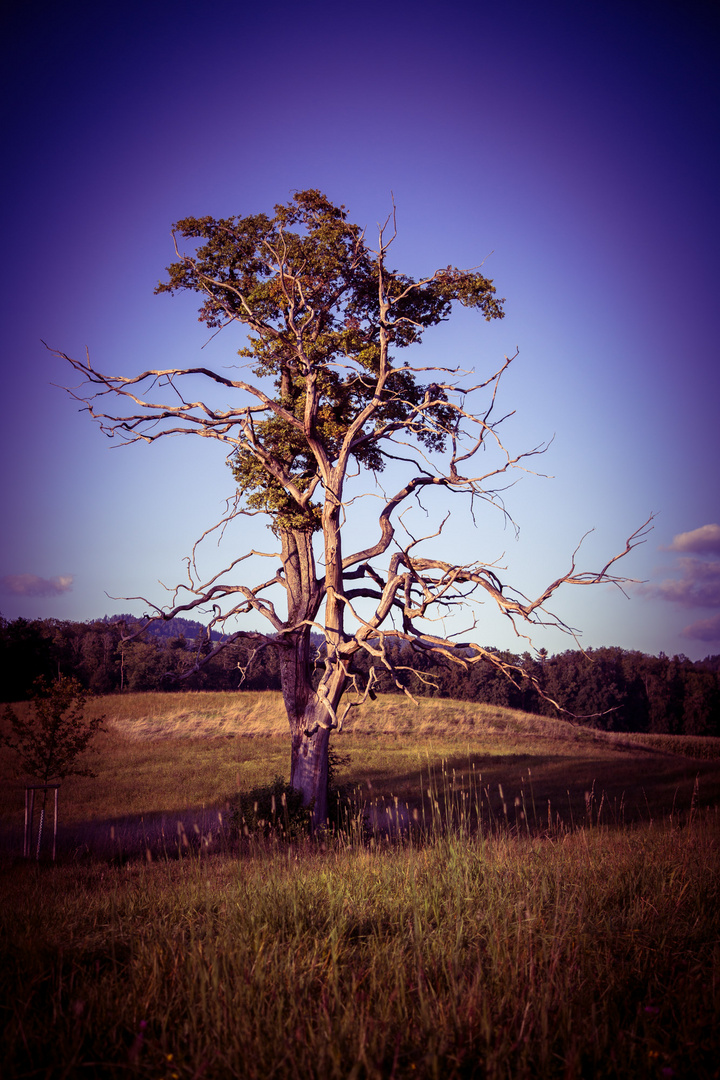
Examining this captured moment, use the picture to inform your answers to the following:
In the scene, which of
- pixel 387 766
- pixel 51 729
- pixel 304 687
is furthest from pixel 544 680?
pixel 51 729

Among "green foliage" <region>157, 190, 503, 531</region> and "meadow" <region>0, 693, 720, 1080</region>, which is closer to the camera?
"meadow" <region>0, 693, 720, 1080</region>

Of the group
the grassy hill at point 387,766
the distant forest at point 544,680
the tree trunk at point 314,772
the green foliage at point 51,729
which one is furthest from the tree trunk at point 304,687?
the distant forest at point 544,680

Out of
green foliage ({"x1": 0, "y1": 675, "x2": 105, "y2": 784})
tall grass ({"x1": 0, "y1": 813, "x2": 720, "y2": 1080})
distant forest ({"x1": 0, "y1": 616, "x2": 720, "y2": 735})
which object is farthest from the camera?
distant forest ({"x1": 0, "y1": 616, "x2": 720, "y2": 735})

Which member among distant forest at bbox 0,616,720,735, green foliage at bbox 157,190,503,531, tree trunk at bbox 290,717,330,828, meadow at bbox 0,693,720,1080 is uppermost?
green foliage at bbox 157,190,503,531

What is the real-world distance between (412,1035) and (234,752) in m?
35.0

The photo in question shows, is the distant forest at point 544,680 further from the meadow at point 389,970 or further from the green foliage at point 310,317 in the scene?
the meadow at point 389,970

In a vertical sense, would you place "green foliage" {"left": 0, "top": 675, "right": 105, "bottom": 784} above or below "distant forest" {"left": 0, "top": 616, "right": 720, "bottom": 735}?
above

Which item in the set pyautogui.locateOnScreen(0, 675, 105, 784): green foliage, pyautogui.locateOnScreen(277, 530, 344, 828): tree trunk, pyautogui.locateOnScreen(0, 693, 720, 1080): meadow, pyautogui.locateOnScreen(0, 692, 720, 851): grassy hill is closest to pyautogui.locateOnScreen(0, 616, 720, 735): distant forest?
pyautogui.locateOnScreen(0, 692, 720, 851): grassy hill

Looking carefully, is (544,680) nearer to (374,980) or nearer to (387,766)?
(387,766)

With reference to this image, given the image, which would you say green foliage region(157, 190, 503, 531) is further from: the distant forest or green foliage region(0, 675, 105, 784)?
the distant forest

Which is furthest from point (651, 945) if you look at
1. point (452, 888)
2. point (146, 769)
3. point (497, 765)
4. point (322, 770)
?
point (146, 769)

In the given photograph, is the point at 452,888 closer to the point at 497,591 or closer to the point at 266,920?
the point at 266,920

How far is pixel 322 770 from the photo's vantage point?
A: 13703 millimetres

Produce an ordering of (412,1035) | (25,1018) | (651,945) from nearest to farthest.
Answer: (412,1035) < (25,1018) < (651,945)
